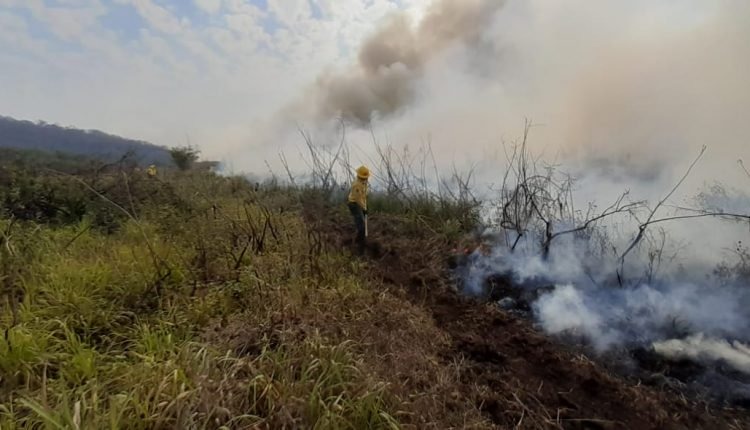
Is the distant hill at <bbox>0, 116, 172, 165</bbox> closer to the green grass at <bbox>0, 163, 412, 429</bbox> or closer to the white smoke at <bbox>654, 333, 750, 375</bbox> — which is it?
the green grass at <bbox>0, 163, 412, 429</bbox>

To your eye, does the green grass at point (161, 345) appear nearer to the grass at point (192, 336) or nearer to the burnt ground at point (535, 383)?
the grass at point (192, 336)

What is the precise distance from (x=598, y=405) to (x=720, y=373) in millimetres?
1475

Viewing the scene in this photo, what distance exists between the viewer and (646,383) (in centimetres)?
413

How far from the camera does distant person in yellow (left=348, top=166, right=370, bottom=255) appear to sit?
8.42 metres

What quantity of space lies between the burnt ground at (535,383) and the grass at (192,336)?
39cm

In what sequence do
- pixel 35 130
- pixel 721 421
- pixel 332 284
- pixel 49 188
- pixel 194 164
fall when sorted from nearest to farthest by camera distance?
pixel 721 421 → pixel 332 284 → pixel 49 188 → pixel 194 164 → pixel 35 130

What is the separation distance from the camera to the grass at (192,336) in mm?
2471

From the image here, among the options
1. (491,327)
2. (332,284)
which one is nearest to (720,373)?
(491,327)

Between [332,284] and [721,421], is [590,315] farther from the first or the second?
[332,284]

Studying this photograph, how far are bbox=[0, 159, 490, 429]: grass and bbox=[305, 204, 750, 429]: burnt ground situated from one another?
0.39 meters

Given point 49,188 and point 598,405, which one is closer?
point 598,405

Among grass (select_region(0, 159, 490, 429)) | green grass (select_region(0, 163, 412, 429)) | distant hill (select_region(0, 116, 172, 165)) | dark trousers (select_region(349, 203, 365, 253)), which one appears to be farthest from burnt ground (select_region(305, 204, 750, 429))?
distant hill (select_region(0, 116, 172, 165))

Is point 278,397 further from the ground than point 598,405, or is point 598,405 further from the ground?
point 598,405

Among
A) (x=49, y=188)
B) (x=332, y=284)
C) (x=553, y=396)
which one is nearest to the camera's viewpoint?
(x=553, y=396)
